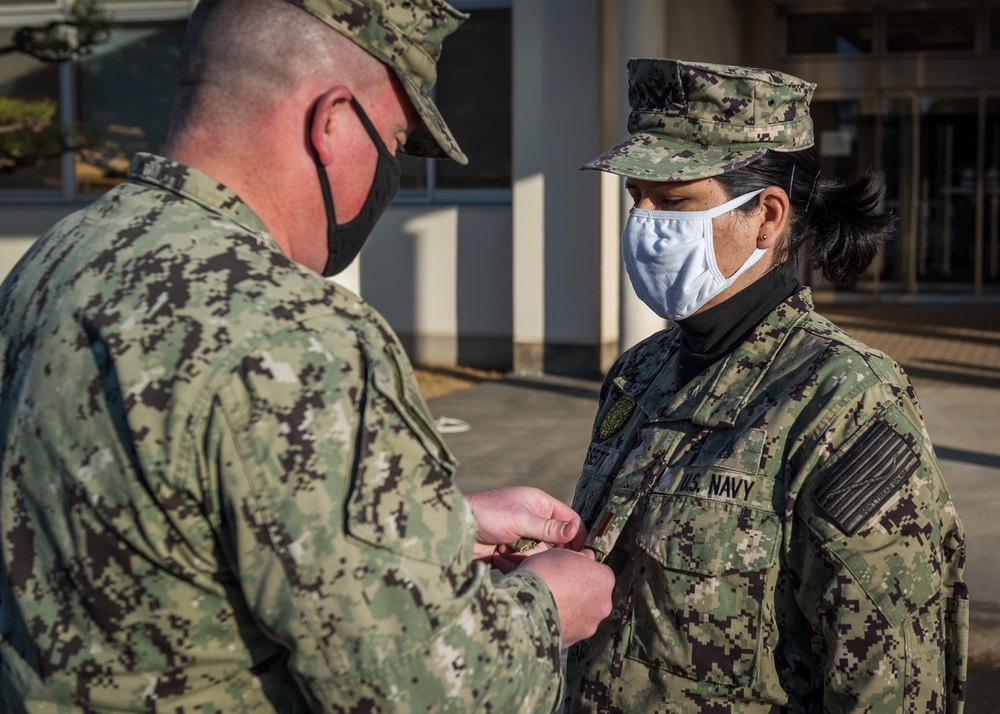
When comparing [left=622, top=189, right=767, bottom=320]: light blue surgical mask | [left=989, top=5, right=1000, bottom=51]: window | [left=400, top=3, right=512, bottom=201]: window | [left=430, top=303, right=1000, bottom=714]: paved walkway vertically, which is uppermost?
[left=989, top=5, right=1000, bottom=51]: window

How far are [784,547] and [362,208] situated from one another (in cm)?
93

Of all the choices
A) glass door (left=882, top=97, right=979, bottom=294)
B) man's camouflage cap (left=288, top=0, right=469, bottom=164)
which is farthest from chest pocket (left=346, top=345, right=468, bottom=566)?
glass door (left=882, top=97, right=979, bottom=294)

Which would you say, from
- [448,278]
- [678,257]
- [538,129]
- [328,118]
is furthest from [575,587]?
[448,278]

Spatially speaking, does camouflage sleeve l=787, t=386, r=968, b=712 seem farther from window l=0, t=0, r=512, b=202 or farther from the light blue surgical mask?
window l=0, t=0, r=512, b=202

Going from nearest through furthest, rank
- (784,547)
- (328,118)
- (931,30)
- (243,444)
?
(243,444)
(328,118)
(784,547)
(931,30)

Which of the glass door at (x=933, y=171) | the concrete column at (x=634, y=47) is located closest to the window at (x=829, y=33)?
the glass door at (x=933, y=171)

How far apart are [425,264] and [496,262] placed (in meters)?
0.71

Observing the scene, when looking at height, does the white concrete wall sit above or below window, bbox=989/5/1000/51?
below

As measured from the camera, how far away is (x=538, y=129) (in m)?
10.5

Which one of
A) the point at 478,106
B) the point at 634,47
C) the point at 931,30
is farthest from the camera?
the point at 931,30

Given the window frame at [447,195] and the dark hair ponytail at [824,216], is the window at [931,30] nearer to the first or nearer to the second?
the window frame at [447,195]

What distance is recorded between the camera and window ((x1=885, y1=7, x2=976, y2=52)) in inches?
553

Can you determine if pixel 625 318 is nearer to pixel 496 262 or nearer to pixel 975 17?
pixel 496 262

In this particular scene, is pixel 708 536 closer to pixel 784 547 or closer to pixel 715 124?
pixel 784 547
